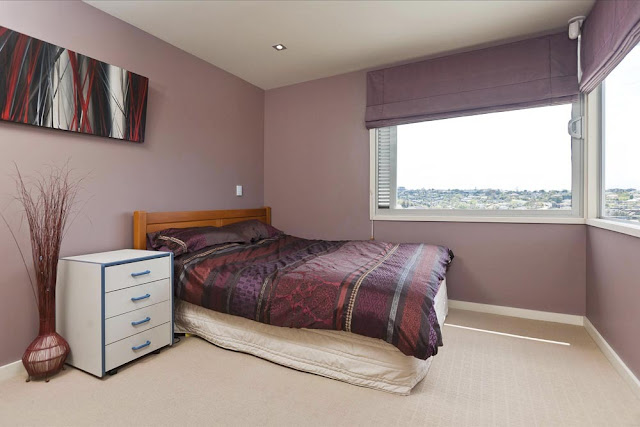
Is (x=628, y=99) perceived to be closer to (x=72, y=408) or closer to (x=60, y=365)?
(x=72, y=408)

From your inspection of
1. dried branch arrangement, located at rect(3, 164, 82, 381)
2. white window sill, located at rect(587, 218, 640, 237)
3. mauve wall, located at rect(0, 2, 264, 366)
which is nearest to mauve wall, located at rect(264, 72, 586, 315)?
white window sill, located at rect(587, 218, 640, 237)

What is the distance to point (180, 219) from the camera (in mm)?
2887

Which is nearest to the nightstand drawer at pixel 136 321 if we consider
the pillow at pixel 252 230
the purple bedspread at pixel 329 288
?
the purple bedspread at pixel 329 288

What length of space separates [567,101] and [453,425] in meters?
2.59

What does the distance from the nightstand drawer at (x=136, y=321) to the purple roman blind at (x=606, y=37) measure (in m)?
3.15

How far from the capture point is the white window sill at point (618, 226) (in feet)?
5.65

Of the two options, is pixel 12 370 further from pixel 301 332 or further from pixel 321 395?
pixel 321 395

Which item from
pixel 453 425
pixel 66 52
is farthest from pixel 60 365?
pixel 453 425

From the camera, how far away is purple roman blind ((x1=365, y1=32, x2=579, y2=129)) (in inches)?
A: 104

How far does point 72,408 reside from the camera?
1.60 meters

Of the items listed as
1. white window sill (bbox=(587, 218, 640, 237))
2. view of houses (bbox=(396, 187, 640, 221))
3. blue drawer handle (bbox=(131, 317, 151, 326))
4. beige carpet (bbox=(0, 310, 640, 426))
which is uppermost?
view of houses (bbox=(396, 187, 640, 221))

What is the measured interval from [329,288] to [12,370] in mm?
1958

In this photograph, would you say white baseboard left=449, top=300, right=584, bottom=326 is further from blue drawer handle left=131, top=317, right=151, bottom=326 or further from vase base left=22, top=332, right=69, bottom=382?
vase base left=22, top=332, right=69, bottom=382

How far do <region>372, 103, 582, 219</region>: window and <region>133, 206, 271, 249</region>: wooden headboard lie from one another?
146 cm
